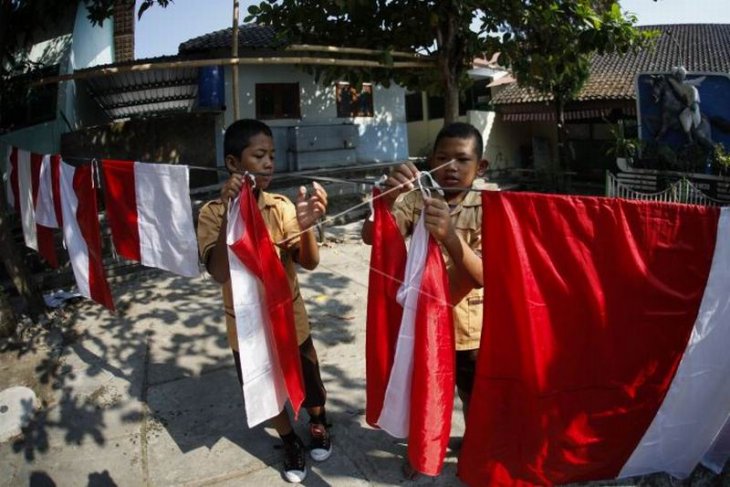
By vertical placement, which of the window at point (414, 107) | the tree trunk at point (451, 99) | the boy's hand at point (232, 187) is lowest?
the boy's hand at point (232, 187)

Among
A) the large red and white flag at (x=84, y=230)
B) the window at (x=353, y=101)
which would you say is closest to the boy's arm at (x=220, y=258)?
the large red and white flag at (x=84, y=230)

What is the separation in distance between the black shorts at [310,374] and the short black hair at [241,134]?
3.42 feet

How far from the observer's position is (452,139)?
2387mm

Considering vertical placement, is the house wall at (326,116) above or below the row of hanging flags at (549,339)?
above

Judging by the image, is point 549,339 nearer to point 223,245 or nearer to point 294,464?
point 223,245

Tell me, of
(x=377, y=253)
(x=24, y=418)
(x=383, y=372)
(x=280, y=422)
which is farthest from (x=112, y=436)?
(x=377, y=253)

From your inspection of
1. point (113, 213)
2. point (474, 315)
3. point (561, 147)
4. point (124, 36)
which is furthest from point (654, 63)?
point (113, 213)

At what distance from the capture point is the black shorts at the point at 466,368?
2.60m

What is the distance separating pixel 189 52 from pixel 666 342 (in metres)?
12.0

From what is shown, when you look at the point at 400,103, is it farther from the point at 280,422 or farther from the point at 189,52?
the point at 280,422

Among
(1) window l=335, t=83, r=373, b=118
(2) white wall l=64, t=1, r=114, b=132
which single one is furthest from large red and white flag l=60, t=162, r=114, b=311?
(1) window l=335, t=83, r=373, b=118

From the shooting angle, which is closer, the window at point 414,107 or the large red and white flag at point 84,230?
the large red and white flag at point 84,230

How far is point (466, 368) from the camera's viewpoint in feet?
8.67

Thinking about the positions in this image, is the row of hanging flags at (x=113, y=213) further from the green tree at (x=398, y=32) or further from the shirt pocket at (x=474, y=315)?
the green tree at (x=398, y=32)
